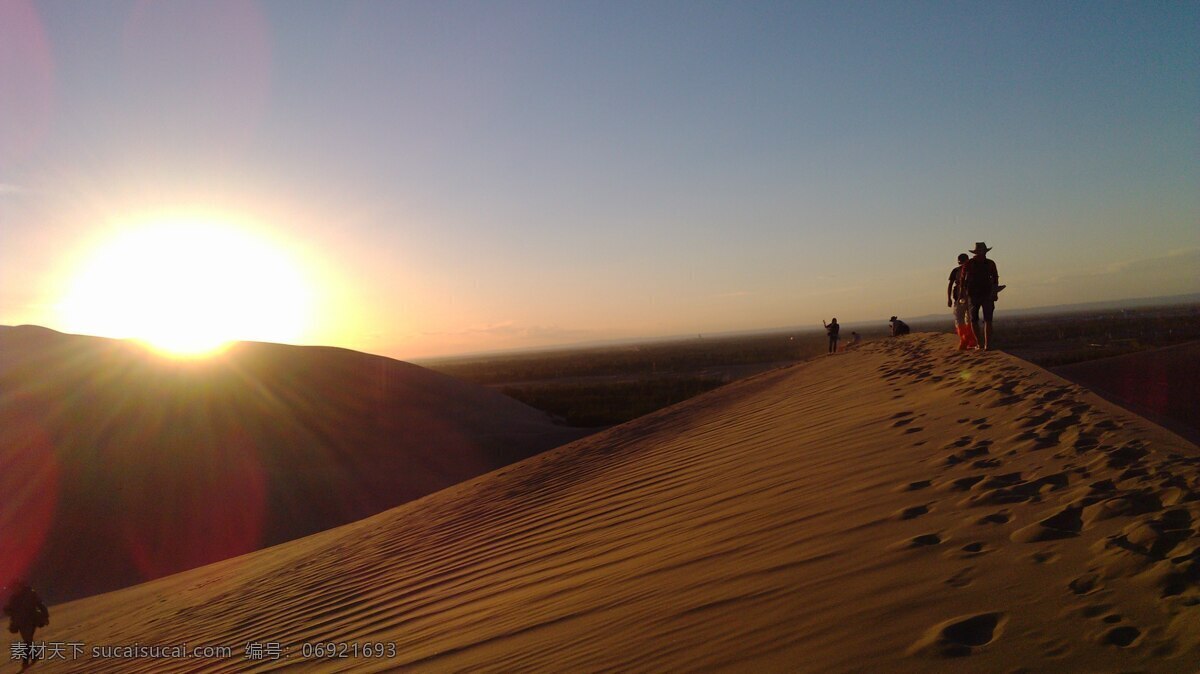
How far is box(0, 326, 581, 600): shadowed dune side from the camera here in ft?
45.6

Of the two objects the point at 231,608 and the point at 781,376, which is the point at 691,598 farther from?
the point at 781,376

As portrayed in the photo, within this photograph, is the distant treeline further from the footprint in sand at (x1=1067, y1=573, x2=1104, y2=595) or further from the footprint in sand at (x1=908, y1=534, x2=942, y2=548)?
the footprint in sand at (x1=1067, y1=573, x2=1104, y2=595)

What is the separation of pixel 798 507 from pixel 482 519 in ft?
12.5

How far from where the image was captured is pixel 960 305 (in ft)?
36.5

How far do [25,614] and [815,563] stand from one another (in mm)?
8280

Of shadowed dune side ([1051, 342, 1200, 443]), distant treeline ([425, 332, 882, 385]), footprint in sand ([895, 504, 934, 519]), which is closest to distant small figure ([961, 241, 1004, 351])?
shadowed dune side ([1051, 342, 1200, 443])

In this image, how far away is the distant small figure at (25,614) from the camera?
733 centimetres

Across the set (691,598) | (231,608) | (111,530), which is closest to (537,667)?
(691,598)

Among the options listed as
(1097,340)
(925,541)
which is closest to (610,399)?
(1097,340)

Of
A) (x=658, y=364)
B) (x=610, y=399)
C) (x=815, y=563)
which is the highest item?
(x=815, y=563)

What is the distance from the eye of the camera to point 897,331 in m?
19.9

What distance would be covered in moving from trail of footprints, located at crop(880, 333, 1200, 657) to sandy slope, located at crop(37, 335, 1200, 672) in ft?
0.04

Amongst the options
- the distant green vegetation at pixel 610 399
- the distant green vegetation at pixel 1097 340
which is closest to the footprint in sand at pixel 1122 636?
the distant green vegetation at pixel 1097 340

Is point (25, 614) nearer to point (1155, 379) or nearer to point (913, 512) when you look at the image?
point (913, 512)
